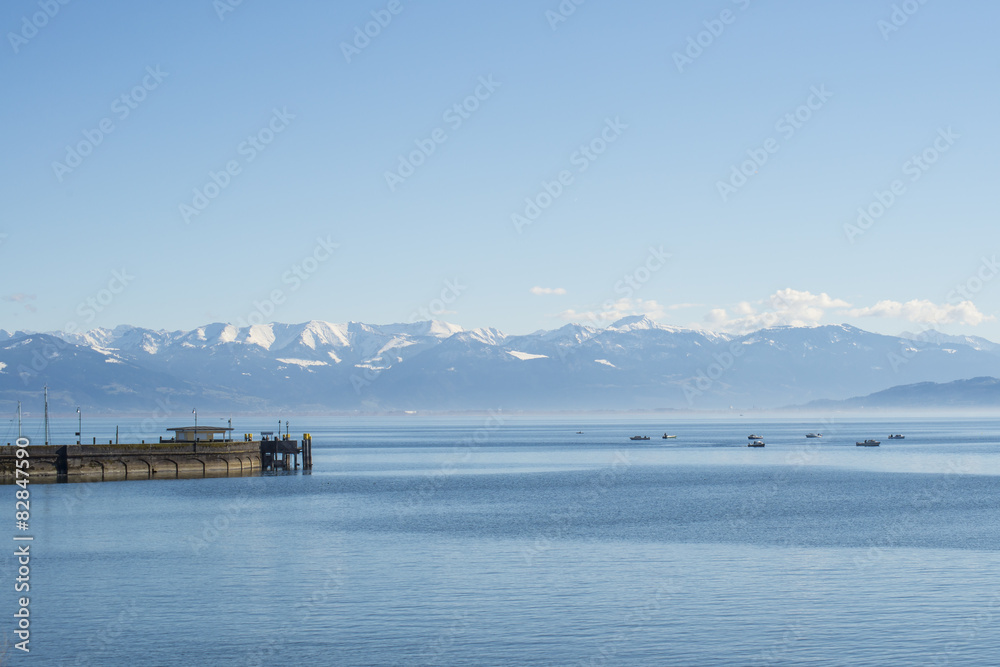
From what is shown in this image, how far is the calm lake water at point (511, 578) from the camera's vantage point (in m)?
34.9

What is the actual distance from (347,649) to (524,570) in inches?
614

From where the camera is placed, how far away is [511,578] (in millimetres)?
46906

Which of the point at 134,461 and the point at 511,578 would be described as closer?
the point at 511,578

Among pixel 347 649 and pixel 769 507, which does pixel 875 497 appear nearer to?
pixel 769 507

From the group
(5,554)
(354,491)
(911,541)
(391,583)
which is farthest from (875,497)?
(5,554)

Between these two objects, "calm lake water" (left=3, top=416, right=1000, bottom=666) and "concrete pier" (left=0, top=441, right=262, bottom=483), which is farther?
"concrete pier" (left=0, top=441, right=262, bottom=483)

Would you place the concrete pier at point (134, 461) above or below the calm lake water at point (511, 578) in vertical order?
above

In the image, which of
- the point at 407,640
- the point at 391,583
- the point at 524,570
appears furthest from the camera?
the point at 524,570

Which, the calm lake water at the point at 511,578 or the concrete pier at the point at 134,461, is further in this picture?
the concrete pier at the point at 134,461

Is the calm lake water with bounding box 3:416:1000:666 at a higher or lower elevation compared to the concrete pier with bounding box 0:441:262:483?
lower

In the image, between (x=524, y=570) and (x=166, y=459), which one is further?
(x=166, y=459)

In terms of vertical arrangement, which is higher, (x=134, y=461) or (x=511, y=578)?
(x=134, y=461)

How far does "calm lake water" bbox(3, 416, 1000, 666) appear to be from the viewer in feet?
115

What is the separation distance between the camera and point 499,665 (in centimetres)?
3294
